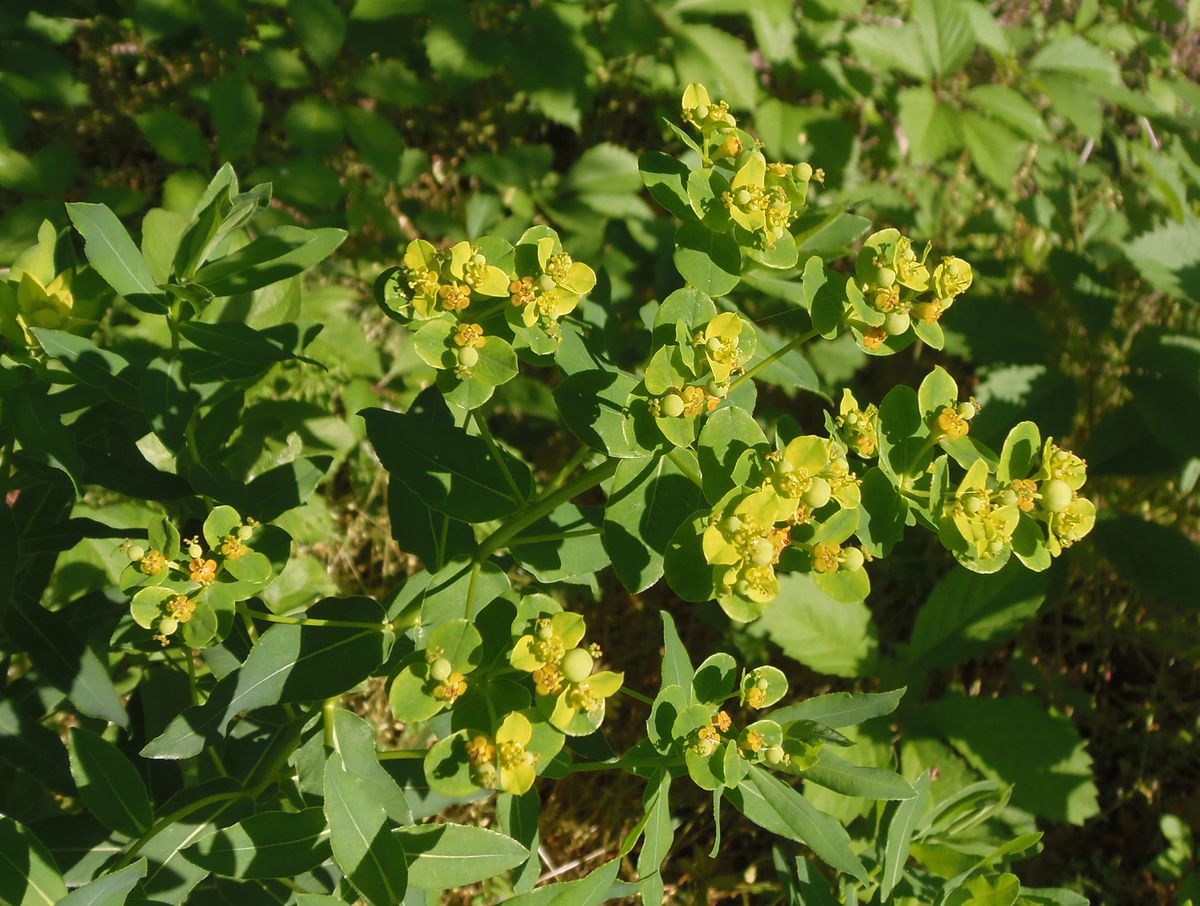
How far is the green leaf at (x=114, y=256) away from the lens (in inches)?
52.3

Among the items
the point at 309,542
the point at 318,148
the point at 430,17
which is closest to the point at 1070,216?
the point at 430,17

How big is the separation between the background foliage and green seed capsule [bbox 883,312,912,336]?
3.98 ft

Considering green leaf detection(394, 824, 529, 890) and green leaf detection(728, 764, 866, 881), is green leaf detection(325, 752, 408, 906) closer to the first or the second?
green leaf detection(394, 824, 529, 890)

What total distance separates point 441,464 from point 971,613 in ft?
5.24

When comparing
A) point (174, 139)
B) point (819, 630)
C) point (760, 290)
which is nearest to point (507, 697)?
point (760, 290)

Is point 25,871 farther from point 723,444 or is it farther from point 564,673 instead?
point 723,444

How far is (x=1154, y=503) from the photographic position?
3.05m

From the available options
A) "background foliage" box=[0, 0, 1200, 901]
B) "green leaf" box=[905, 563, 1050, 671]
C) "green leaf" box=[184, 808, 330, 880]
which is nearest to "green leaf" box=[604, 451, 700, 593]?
"green leaf" box=[184, 808, 330, 880]

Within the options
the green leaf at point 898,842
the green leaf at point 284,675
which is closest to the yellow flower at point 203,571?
the green leaf at point 284,675

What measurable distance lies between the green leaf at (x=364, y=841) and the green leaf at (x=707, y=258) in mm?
699

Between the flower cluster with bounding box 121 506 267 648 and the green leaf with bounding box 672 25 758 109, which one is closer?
the flower cluster with bounding box 121 506 267 648

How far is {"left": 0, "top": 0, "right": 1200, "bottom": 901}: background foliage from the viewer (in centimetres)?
240

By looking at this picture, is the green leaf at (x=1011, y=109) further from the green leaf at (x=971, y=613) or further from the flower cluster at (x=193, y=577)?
the flower cluster at (x=193, y=577)

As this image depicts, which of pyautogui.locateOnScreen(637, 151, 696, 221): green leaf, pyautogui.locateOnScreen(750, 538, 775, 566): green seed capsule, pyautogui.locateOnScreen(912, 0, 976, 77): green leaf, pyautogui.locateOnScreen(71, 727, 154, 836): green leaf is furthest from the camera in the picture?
pyautogui.locateOnScreen(912, 0, 976, 77): green leaf
